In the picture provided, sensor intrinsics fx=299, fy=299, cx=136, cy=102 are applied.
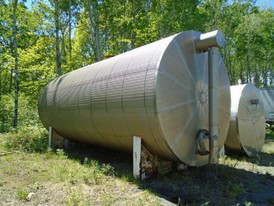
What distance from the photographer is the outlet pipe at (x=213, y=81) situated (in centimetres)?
661

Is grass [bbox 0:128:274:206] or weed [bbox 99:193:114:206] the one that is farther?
grass [bbox 0:128:274:206]

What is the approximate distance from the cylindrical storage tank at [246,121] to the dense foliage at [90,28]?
982 cm

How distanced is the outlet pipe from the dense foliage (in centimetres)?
1069

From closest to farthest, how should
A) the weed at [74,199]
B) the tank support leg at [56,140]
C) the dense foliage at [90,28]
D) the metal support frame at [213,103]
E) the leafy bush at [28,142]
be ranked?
1. the weed at [74,199]
2. the metal support frame at [213,103]
3. the leafy bush at [28,142]
4. the tank support leg at [56,140]
5. the dense foliage at [90,28]

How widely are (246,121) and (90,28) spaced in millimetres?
18663

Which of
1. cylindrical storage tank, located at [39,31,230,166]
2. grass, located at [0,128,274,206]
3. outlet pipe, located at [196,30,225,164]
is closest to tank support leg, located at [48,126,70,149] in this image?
grass, located at [0,128,274,206]

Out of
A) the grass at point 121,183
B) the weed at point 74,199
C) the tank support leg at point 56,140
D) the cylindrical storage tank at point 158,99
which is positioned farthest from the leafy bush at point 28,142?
the weed at point 74,199

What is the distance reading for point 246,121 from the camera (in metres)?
9.50

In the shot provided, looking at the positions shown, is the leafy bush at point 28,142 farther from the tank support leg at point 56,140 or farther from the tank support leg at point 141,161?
the tank support leg at point 141,161

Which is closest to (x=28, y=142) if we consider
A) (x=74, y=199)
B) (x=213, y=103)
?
(x=74, y=199)

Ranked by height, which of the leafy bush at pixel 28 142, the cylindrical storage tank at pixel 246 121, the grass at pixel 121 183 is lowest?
the grass at pixel 121 183

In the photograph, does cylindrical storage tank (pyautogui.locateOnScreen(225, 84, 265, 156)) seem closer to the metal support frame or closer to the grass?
the grass

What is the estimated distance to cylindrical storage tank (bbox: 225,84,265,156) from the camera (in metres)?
9.23

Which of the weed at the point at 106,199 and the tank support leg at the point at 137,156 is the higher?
the tank support leg at the point at 137,156
